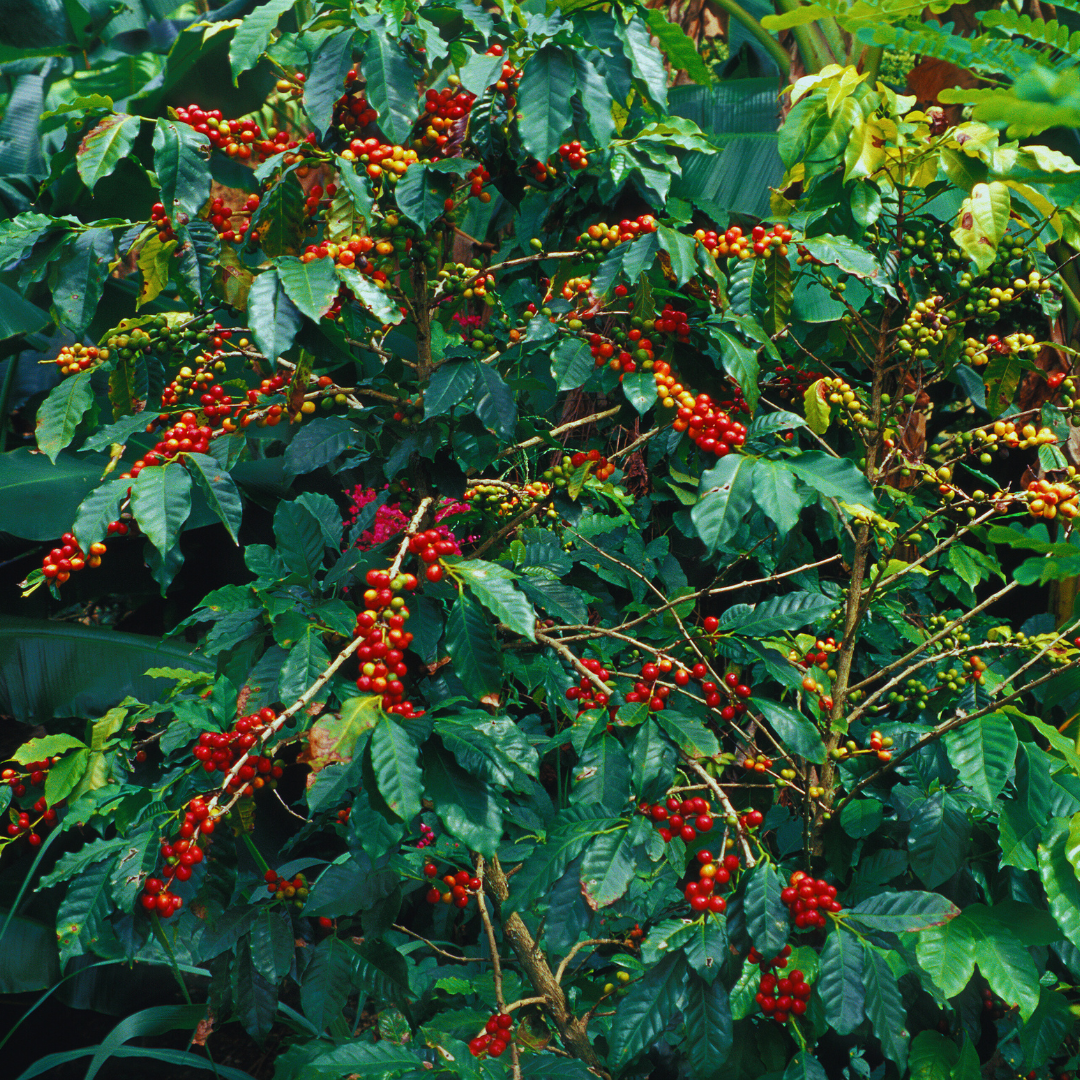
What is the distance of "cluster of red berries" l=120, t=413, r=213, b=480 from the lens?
1069 millimetres

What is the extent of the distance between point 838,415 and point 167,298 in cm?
251

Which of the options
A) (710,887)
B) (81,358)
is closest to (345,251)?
(81,358)

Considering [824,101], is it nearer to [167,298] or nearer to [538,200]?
[538,200]

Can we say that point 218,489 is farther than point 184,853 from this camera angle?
Yes

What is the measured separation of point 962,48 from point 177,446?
3.09 feet

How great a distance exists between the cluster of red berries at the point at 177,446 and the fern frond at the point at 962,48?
88cm

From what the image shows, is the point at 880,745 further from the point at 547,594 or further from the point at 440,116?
the point at 440,116

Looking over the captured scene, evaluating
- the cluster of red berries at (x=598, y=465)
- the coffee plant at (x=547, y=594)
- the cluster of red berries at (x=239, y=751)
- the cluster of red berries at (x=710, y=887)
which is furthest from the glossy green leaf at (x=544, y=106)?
the cluster of red berries at (x=710, y=887)

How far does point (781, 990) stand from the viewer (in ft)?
3.34

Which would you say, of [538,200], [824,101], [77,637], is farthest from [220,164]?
[824,101]

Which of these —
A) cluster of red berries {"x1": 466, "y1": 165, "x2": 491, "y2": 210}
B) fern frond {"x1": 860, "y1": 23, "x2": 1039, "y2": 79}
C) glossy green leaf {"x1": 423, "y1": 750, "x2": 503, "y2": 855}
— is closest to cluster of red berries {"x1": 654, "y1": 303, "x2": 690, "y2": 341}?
cluster of red berries {"x1": 466, "y1": 165, "x2": 491, "y2": 210}

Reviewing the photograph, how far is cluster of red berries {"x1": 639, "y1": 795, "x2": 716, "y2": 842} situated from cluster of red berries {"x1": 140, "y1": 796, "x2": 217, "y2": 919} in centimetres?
52

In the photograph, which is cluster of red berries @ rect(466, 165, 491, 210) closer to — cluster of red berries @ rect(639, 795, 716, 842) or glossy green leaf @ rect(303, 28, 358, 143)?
glossy green leaf @ rect(303, 28, 358, 143)

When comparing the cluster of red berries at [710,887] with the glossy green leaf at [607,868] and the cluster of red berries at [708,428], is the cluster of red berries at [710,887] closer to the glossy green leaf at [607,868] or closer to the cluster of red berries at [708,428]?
the glossy green leaf at [607,868]
